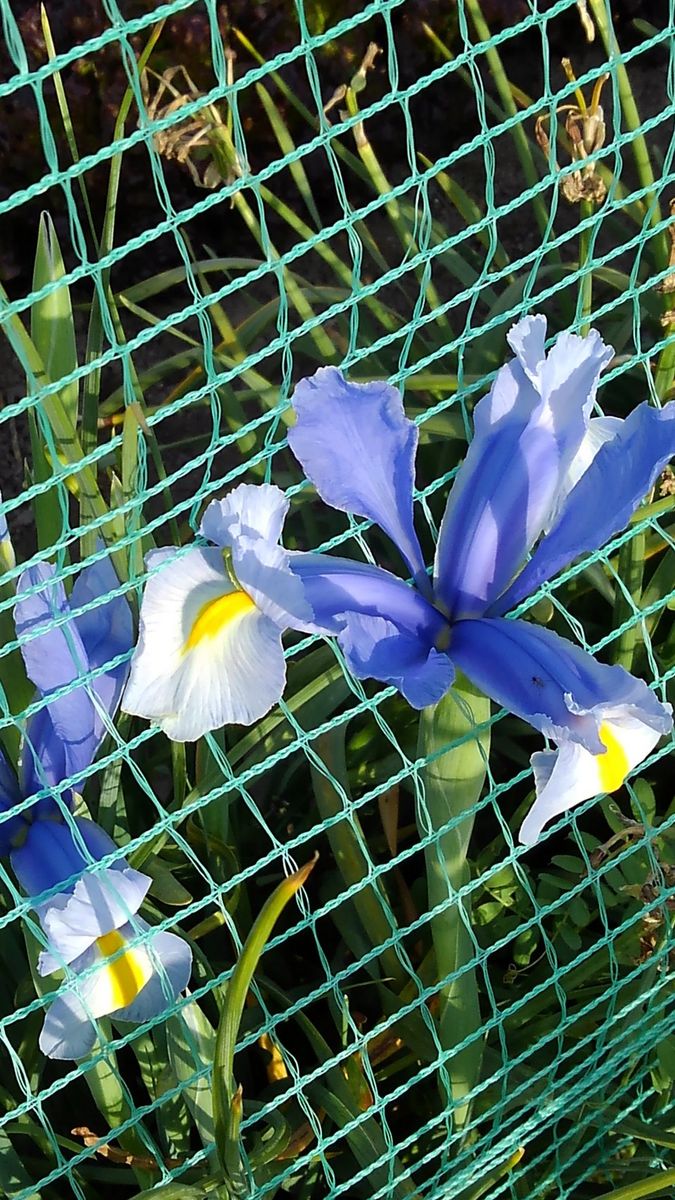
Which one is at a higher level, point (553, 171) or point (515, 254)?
point (515, 254)

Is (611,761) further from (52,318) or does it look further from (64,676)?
(52,318)

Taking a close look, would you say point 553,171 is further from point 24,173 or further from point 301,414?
point 24,173

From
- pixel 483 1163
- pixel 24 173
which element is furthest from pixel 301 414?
pixel 24 173

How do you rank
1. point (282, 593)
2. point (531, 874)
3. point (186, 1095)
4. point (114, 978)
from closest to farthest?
point (282, 593), point (114, 978), point (186, 1095), point (531, 874)

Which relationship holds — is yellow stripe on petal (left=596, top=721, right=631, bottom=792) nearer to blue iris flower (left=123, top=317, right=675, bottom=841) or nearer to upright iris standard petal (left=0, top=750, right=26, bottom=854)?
blue iris flower (left=123, top=317, right=675, bottom=841)

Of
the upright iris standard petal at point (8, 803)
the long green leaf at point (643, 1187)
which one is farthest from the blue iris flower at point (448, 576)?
the long green leaf at point (643, 1187)

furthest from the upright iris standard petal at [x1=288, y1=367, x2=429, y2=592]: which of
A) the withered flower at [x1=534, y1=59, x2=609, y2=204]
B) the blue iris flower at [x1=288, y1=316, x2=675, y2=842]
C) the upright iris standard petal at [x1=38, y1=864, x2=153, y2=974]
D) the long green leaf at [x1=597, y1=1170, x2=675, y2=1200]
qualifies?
the long green leaf at [x1=597, y1=1170, x2=675, y2=1200]
